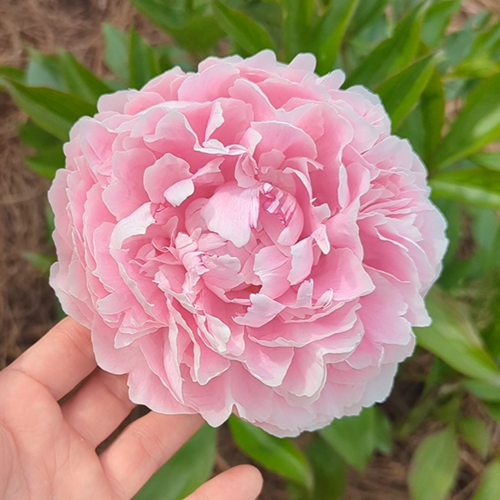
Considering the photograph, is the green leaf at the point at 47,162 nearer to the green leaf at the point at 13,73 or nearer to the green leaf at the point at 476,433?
the green leaf at the point at 13,73

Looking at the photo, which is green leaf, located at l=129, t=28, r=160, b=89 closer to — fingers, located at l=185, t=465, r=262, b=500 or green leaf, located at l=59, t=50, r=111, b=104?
green leaf, located at l=59, t=50, r=111, b=104

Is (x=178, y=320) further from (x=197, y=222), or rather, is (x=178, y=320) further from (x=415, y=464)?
(x=415, y=464)

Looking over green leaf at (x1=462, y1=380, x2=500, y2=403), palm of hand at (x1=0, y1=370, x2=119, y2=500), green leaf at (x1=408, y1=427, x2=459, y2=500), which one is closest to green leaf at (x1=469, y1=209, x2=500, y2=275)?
green leaf at (x1=462, y1=380, x2=500, y2=403)

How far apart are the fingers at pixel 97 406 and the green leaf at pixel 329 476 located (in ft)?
1.25

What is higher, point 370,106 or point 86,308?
point 370,106

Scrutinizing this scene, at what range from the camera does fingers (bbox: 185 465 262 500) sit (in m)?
0.61

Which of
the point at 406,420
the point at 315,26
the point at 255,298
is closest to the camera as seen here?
the point at 255,298

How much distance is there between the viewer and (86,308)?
458 mm

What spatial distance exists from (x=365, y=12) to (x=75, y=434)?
607 mm

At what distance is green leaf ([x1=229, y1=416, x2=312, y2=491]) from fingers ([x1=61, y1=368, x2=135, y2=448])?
0.46ft

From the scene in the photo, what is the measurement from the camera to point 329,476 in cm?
88

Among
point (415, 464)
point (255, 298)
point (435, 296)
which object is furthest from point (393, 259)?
point (415, 464)

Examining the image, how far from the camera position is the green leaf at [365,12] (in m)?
0.68

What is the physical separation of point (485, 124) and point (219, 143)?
35cm
